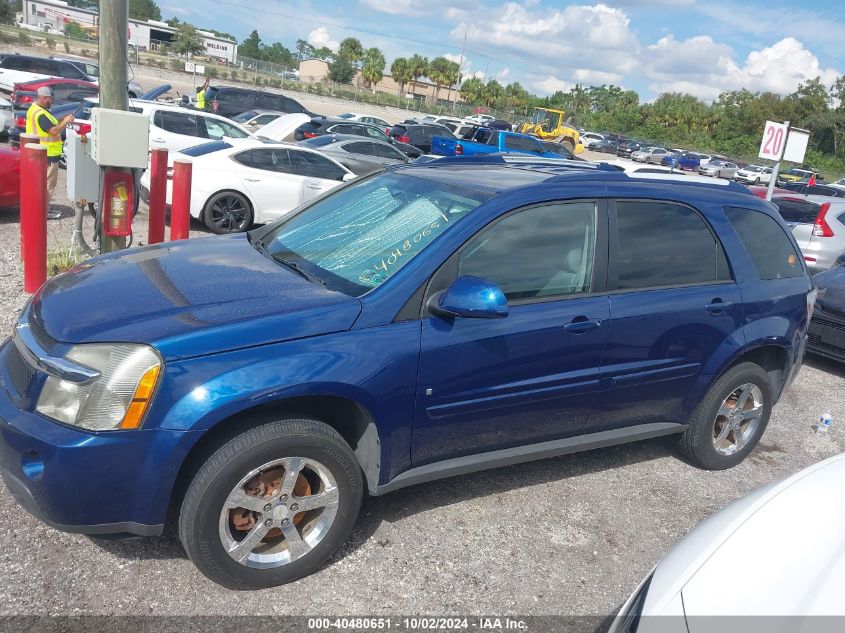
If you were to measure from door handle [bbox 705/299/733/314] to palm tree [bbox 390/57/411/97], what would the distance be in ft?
302

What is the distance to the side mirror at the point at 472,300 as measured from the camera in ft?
9.79

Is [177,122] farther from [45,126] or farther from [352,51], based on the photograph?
[352,51]

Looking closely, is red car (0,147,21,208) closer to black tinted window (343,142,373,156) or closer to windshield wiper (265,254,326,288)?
windshield wiper (265,254,326,288)

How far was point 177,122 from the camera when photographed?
43.0ft

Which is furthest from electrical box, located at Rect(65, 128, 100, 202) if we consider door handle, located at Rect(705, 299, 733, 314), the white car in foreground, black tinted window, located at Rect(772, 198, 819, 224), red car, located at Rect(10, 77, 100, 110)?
red car, located at Rect(10, 77, 100, 110)

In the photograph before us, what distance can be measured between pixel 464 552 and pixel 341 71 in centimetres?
9150

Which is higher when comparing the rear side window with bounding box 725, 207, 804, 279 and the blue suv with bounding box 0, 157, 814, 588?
the rear side window with bounding box 725, 207, 804, 279

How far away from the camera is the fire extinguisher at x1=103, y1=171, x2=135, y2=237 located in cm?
650

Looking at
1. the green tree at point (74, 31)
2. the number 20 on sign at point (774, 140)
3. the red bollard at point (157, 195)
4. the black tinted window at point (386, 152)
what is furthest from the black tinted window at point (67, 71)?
the green tree at point (74, 31)

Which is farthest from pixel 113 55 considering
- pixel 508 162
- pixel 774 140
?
pixel 774 140

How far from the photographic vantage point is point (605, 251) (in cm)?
370

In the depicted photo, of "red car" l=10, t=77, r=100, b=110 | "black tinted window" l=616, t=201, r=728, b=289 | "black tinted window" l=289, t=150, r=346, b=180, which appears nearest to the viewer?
"black tinted window" l=616, t=201, r=728, b=289

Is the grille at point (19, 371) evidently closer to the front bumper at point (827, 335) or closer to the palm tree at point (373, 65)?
the front bumper at point (827, 335)

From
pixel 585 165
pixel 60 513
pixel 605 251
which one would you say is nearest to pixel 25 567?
pixel 60 513
